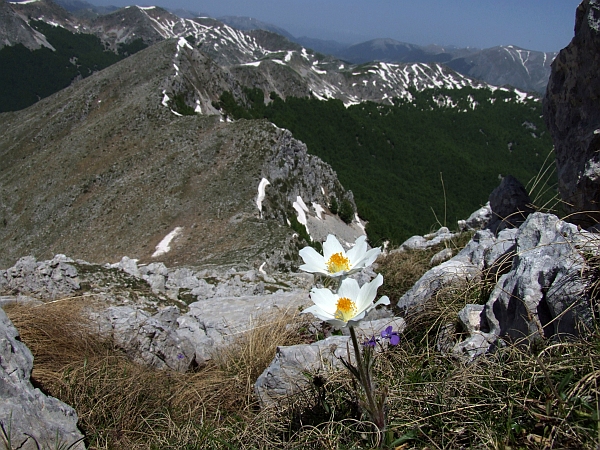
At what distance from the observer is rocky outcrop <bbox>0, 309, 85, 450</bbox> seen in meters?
2.83

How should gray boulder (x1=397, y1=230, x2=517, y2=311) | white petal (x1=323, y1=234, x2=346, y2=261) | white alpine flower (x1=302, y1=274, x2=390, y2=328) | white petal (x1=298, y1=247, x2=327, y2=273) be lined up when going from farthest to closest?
gray boulder (x1=397, y1=230, x2=517, y2=311)
white petal (x1=323, y1=234, x2=346, y2=261)
white petal (x1=298, y1=247, x2=327, y2=273)
white alpine flower (x1=302, y1=274, x2=390, y2=328)

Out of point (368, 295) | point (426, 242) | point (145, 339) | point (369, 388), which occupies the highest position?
point (368, 295)

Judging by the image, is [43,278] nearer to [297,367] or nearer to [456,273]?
[297,367]

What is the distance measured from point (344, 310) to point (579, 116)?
7209 mm

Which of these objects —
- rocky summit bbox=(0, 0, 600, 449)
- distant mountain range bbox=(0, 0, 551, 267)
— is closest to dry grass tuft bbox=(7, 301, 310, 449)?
rocky summit bbox=(0, 0, 600, 449)

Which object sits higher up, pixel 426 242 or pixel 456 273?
pixel 456 273

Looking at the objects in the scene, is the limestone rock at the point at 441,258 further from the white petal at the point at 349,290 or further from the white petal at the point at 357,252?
the white petal at the point at 349,290

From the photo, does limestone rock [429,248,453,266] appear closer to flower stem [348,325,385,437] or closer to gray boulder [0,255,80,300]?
flower stem [348,325,385,437]

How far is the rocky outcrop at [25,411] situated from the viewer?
2830 millimetres

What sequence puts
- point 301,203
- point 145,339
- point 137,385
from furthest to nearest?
point 301,203 < point 145,339 < point 137,385

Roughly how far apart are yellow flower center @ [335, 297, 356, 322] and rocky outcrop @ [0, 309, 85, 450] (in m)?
2.28

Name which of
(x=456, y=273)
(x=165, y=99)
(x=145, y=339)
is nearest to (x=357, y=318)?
(x=456, y=273)

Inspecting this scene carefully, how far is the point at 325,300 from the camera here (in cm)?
246

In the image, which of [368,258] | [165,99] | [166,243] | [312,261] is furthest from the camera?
[165,99]
